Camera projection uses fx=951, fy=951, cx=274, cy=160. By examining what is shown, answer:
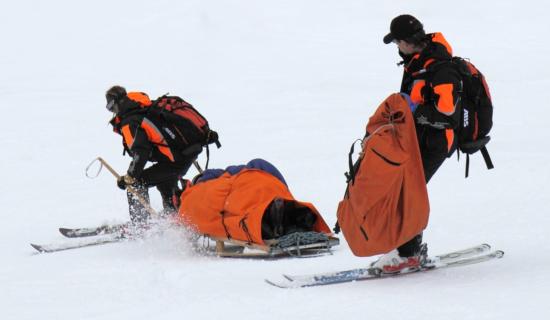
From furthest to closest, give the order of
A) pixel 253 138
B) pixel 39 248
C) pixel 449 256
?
pixel 253 138, pixel 39 248, pixel 449 256

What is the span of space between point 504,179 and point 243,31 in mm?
13878

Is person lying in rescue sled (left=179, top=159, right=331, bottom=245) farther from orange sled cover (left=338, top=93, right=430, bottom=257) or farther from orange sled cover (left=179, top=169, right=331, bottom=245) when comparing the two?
orange sled cover (left=338, top=93, right=430, bottom=257)

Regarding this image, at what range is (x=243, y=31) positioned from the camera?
2253 centimetres

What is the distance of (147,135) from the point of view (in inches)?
327

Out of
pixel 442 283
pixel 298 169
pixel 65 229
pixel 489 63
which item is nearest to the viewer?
pixel 442 283

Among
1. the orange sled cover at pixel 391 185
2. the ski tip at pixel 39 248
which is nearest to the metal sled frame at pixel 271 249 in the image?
the orange sled cover at pixel 391 185

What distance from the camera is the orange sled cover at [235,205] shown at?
23.6 feet

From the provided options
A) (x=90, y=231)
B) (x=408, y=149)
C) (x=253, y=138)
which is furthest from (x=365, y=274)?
(x=253, y=138)

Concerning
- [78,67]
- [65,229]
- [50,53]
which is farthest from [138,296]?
[50,53]

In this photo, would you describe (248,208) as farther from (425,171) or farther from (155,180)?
(425,171)

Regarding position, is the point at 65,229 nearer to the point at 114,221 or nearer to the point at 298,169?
the point at 114,221

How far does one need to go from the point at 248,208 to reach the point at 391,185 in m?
1.98

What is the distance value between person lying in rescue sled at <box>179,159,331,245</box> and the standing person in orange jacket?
1.44 meters

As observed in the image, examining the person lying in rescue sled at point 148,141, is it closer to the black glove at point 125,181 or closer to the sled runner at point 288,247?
the black glove at point 125,181
